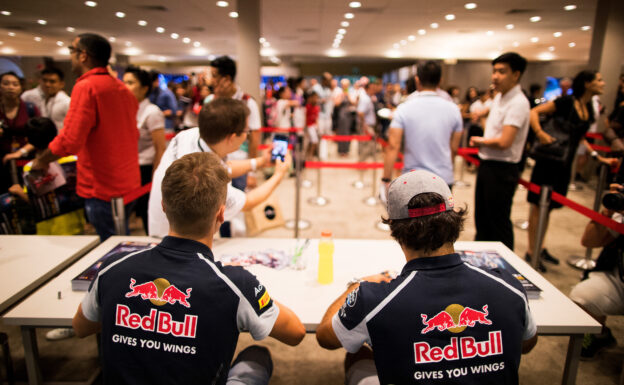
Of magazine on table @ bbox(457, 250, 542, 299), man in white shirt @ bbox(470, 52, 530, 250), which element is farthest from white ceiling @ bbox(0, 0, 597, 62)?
magazine on table @ bbox(457, 250, 542, 299)

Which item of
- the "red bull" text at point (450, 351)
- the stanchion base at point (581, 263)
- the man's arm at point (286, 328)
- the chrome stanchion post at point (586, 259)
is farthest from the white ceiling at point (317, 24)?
the "red bull" text at point (450, 351)

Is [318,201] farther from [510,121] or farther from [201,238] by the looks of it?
[201,238]

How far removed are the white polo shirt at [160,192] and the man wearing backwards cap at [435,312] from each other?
0.97m

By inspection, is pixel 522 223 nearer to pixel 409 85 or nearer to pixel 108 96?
pixel 409 85

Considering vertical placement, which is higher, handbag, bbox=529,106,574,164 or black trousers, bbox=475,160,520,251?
handbag, bbox=529,106,574,164

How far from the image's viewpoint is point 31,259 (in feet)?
6.08

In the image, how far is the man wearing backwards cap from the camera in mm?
946

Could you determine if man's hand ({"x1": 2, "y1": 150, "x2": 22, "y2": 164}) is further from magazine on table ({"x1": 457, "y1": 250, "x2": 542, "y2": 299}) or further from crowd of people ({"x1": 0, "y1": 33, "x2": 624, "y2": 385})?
magazine on table ({"x1": 457, "y1": 250, "x2": 542, "y2": 299})

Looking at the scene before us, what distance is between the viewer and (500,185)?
2.92 metres

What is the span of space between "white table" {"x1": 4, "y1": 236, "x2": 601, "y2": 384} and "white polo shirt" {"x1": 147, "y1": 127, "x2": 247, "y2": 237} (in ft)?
0.41

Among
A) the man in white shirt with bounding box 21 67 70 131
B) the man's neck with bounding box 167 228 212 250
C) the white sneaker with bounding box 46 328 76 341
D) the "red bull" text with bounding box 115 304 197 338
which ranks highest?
the man in white shirt with bounding box 21 67 70 131

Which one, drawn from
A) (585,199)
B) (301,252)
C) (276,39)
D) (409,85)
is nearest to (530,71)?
(276,39)

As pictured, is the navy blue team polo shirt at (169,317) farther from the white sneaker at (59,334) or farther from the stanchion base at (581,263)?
the stanchion base at (581,263)

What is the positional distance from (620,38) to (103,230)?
24.3 feet
